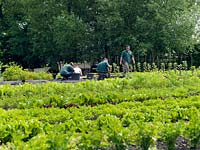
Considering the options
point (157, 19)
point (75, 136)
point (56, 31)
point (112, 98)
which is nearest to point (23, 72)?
point (56, 31)

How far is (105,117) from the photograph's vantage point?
6926mm

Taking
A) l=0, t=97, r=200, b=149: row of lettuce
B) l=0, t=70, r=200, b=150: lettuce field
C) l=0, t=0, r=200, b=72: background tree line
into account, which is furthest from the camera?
l=0, t=0, r=200, b=72: background tree line

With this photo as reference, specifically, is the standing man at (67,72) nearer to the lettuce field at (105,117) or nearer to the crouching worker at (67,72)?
the crouching worker at (67,72)

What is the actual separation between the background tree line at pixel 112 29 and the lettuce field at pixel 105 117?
10.7 m

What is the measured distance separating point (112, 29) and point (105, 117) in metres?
20.5

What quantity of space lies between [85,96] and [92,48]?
60.5 feet

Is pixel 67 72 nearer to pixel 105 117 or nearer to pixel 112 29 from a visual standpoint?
pixel 112 29

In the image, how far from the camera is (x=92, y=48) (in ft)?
95.8

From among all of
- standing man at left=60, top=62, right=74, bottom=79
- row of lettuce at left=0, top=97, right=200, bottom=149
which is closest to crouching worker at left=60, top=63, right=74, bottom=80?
standing man at left=60, top=62, right=74, bottom=79

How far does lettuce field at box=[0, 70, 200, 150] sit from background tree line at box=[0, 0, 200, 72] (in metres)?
10.7

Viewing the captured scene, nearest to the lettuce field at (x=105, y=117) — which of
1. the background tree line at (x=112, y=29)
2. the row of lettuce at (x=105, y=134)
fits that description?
the row of lettuce at (x=105, y=134)

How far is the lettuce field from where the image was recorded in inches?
218

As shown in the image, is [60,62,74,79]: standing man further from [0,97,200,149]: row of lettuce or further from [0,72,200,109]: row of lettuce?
[0,97,200,149]: row of lettuce

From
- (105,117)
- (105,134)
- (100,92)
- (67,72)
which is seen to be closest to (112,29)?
(67,72)
